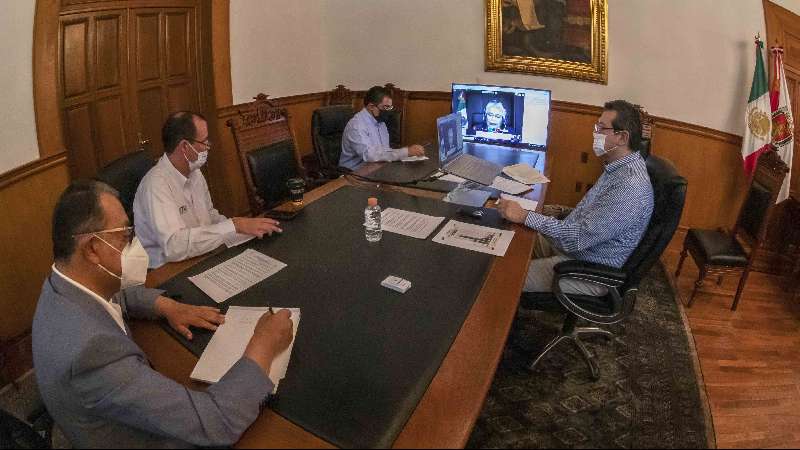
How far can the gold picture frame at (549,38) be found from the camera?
4.19 metres

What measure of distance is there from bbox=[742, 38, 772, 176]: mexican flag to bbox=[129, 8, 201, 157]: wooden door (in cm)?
420

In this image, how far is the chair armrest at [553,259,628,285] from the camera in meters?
2.11

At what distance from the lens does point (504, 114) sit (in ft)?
11.8

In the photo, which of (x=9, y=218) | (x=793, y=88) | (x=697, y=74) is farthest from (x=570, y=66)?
(x=9, y=218)

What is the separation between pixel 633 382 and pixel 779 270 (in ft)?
6.64

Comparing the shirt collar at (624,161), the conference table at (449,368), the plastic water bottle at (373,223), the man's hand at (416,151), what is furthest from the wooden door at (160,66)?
the shirt collar at (624,161)

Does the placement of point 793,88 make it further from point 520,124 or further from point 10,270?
point 10,270

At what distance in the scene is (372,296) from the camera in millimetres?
1668

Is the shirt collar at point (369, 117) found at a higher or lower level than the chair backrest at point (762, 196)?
higher

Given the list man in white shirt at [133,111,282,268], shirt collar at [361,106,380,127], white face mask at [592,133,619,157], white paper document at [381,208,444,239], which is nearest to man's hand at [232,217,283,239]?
man in white shirt at [133,111,282,268]

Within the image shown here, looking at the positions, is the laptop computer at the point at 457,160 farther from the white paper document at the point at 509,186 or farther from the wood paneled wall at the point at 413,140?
the wood paneled wall at the point at 413,140

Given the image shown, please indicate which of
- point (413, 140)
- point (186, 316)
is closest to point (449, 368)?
point (186, 316)

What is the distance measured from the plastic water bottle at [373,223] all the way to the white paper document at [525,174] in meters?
1.14

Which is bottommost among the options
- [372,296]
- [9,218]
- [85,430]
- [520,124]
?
[85,430]
